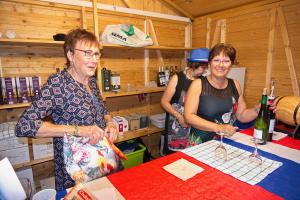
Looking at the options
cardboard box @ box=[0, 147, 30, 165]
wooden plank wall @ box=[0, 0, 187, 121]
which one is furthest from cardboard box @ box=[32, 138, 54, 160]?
wooden plank wall @ box=[0, 0, 187, 121]

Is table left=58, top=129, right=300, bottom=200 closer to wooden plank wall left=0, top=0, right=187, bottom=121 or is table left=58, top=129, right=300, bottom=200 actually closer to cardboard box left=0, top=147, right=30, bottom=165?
cardboard box left=0, top=147, right=30, bottom=165

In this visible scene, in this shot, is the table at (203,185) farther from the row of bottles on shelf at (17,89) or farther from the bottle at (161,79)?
the bottle at (161,79)

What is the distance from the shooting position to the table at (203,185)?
80 centimetres

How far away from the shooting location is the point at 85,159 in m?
0.98

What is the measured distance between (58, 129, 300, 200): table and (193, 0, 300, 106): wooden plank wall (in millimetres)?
1745

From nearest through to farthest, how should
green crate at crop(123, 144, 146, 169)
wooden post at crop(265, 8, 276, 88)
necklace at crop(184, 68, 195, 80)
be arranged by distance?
necklace at crop(184, 68, 195, 80) → wooden post at crop(265, 8, 276, 88) → green crate at crop(123, 144, 146, 169)

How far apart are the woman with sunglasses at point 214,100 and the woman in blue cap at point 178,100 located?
382 mm

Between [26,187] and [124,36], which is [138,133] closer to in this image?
[124,36]

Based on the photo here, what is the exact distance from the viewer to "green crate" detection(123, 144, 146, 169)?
254 centimetres

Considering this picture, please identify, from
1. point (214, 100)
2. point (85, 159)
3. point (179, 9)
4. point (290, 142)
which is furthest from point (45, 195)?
point (179, 9)

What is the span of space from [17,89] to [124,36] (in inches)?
49.8

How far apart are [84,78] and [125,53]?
1.66 m

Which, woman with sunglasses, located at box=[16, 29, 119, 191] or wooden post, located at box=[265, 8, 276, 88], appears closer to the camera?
woman with sunglasses, located at box=[16, 29, 119, 191]

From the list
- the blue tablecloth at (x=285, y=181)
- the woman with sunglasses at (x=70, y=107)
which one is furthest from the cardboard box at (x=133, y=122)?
the blue tablecloth at (x=285, y=181)
